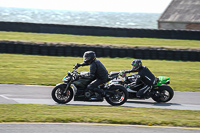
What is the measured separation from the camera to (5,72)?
55.4ft

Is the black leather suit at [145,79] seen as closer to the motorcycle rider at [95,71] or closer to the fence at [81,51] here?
the motorcycle rider at [95,71]

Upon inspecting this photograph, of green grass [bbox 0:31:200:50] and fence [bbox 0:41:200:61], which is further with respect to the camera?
green grass [bbox 0:31:200:50]

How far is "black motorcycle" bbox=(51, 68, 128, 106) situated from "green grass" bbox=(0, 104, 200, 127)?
599 mm

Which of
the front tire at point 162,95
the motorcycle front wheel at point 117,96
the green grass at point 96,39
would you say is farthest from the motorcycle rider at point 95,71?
the green grass at point 96,39

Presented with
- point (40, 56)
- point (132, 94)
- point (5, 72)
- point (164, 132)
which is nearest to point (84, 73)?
point (132, 94)

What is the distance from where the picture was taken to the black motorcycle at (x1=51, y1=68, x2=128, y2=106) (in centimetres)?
1073

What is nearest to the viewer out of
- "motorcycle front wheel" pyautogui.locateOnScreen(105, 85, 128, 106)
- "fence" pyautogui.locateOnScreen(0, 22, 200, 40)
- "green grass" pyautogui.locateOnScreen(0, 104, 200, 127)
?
"green grass" pyautogui.locateOnScreen(0, 104, 200, 127)

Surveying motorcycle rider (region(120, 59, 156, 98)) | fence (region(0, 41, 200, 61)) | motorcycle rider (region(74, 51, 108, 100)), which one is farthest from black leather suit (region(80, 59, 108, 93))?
fence (region(0, 41, 200, 61))


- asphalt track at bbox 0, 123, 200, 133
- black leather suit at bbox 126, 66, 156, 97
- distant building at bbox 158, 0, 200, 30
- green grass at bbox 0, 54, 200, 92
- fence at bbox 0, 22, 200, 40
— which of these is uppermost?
distant building at bbox 158, 0, 200, 30

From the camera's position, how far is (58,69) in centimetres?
1862

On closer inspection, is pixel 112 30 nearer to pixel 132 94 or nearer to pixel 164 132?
pixel 132 94

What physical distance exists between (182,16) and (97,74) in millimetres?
39504

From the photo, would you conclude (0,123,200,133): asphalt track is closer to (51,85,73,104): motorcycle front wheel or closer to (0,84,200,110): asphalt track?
(51,85,73,104): motorcycle front wheel

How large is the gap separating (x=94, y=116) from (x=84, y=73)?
232cm
